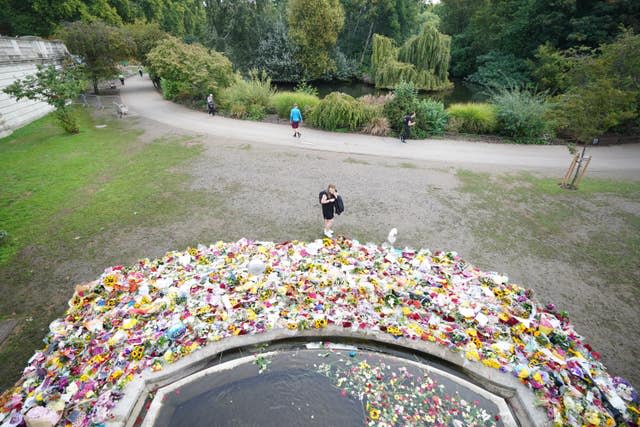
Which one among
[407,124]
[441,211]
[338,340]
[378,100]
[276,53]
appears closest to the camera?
[338,340]

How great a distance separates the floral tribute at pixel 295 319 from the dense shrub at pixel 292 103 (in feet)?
38.7

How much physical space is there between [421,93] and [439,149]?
723 inches

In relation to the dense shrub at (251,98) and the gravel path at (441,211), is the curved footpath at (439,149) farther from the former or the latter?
the dense shrub at (251,98)

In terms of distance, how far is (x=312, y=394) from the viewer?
4023 mm

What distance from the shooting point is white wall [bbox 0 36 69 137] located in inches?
642

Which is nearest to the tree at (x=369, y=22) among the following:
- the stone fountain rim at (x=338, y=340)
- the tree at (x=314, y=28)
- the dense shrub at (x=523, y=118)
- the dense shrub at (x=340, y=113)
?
the tree at (x=314, y=28)

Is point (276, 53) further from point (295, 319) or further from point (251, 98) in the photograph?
point (295, 319)

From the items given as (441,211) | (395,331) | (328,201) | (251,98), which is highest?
(251,98)

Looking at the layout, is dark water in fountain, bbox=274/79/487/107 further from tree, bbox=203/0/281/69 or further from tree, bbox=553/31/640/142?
tree, bbox=553/31/640/142

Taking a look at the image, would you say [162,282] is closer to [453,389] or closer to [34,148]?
[453,389]

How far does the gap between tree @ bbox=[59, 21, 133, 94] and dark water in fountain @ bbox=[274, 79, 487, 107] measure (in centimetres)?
1265

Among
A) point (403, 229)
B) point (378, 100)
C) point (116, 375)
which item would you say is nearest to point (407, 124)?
point (378, 100)

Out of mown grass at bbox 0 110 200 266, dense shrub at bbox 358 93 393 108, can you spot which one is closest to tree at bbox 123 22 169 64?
mown grass at bbox 0 110 200 266

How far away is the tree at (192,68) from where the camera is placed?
62.7 feet
